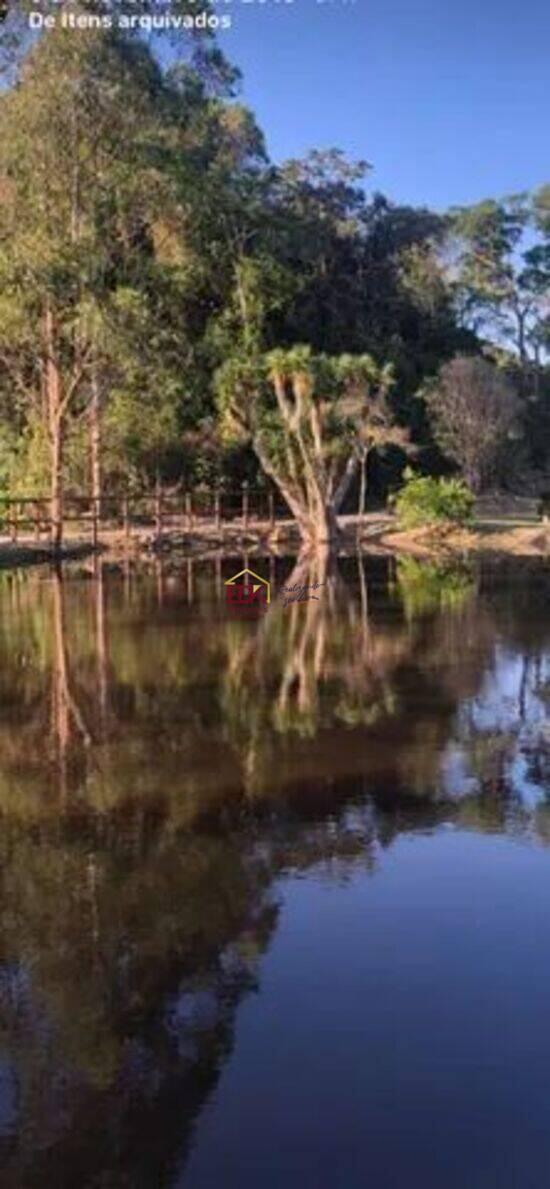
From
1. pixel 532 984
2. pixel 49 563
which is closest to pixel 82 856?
pixel 532 984

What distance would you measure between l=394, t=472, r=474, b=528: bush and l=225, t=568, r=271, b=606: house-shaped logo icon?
10288 millimetres

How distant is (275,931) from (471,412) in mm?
39627

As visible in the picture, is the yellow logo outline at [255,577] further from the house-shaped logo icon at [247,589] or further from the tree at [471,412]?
the tree at [471,412]

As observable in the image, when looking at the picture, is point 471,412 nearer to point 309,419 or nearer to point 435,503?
point 435,503

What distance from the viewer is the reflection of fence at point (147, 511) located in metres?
36.6

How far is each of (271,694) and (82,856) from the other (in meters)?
5.97

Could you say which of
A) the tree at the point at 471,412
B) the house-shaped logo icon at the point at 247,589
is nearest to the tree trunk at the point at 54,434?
the house-shaped logo icon at the point at 247,589

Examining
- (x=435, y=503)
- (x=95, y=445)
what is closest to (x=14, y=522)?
(x=95, y=445)

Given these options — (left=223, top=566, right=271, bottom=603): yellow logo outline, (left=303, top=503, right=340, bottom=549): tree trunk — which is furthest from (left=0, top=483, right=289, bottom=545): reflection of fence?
(left=223, top=566, right=271, bottom=603): yellow logo outline

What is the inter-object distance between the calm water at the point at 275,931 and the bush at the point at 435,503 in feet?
82.5

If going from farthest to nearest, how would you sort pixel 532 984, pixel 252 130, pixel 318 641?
pixel 252 130 < pixel 318 641 < pixel 532 984

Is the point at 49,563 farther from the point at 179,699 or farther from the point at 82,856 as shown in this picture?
the point at 82,856

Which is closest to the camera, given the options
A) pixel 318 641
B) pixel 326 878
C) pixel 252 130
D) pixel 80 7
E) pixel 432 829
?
pixel 326 878

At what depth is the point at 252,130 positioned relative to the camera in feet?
171
